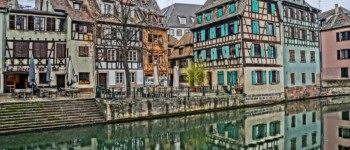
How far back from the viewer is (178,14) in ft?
207

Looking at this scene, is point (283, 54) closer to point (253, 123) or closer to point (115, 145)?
point (253, 123)

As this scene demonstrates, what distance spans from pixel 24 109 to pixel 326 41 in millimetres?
44414

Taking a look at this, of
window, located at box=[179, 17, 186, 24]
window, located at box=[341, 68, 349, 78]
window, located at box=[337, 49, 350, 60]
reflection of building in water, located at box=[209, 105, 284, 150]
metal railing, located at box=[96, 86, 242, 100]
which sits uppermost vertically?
window, located at box=[179, 17, 186, 24]

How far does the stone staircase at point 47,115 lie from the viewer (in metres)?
17.8

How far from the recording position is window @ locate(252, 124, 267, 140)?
16547mm

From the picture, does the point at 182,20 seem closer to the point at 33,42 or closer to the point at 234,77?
→ the point at 234,77

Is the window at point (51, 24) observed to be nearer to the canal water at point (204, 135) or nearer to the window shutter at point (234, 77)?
the canal water at point (204, 135)

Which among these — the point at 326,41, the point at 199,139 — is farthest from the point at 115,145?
the point at 326,41

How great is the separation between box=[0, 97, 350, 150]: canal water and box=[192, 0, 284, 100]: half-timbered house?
9836 millimetres

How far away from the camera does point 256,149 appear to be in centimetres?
1370

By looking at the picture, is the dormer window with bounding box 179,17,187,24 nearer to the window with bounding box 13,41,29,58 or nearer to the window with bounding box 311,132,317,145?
the window with bounding box 13,41,29,58

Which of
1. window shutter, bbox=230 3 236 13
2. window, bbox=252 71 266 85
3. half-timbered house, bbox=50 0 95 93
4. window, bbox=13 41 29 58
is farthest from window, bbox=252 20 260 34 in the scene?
window, bbox=13 41 29 58

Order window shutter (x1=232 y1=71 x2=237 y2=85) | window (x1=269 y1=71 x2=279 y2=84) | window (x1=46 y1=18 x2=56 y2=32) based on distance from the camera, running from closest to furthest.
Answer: window (x1=46 y1=18 x2=56 y2=32)
window shutter (x1=232 y1=71 x2=237 y2=85)
window (x1=269 y1=71 x2=279 y2=84)

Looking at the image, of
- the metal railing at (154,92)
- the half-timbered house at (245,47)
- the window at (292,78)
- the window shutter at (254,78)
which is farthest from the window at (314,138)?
the window at (292,78)
